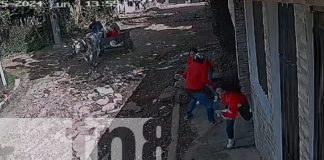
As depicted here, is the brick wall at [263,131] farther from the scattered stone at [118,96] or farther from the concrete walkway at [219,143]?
the scattered stone at [118,96]

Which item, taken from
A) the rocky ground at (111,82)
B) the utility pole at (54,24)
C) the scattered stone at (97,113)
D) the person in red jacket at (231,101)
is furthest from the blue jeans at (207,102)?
the utility pole at (54,24)

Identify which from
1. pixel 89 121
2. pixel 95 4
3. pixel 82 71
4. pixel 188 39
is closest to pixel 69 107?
pixel 89 121

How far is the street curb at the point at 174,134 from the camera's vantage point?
840 cm

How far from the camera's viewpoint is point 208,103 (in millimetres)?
9219

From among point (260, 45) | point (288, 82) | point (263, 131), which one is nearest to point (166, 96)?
point (263, 131)

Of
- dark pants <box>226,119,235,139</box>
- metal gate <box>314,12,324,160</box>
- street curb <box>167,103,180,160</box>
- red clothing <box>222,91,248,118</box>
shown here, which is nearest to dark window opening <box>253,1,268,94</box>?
red clothing <box>222,91,248,118</box>

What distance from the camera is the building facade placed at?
325 centimetres

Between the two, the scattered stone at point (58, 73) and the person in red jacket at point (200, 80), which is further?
the scattered stone at point (58, 73)

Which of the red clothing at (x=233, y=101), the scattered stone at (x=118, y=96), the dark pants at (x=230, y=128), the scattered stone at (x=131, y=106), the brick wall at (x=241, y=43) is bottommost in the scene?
the scattered stone at (x=131, y=106)

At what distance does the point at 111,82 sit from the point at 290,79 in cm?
947

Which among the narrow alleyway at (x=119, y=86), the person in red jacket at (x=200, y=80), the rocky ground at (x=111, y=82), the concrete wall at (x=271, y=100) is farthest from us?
the rocky ground at (x=111, y=82)

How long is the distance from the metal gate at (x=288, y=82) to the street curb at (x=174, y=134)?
364 cm

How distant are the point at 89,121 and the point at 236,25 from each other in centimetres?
396

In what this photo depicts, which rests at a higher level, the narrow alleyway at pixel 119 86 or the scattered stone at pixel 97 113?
the narrow alleyway at pixel 119 86
